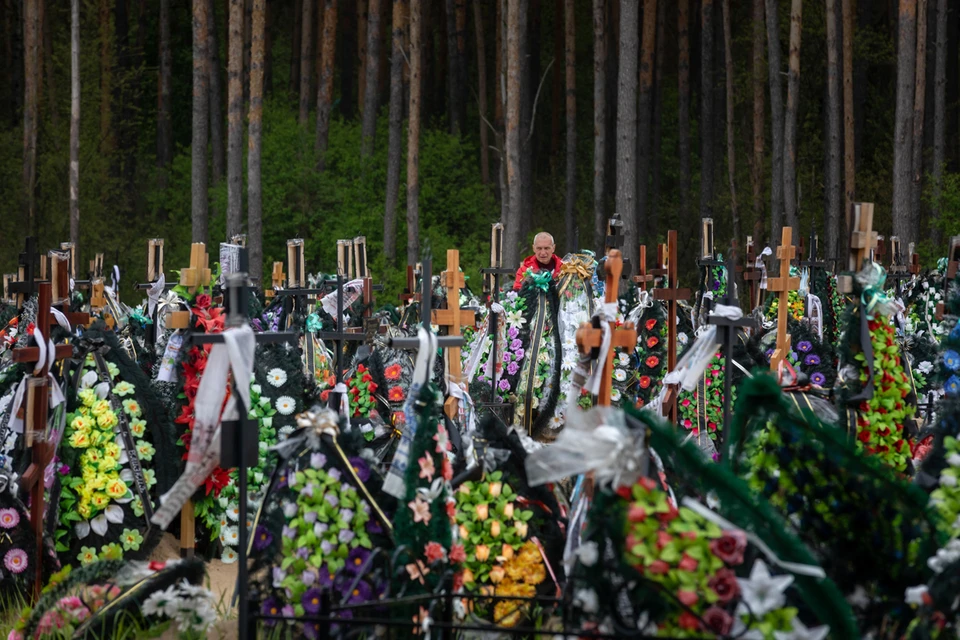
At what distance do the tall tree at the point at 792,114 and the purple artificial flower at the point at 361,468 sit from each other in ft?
68.8

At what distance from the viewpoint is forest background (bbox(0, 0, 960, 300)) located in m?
24.7

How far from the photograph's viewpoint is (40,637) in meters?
5.36

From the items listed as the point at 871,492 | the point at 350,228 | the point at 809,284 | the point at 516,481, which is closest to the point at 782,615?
the point at 871,492

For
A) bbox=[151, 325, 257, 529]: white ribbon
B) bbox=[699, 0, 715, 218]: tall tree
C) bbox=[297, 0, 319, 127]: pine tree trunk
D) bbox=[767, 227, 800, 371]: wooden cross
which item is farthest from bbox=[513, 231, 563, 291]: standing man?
bbox=[297, 0, 319, 127]: pine tree trunk

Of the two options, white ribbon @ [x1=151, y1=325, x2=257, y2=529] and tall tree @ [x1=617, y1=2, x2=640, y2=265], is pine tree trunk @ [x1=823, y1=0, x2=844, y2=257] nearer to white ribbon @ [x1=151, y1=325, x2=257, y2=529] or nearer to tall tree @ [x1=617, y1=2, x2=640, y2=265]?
tall tree @ [x1=617, y1=2, x2=640, y2=265]

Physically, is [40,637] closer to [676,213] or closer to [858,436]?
[858,436]

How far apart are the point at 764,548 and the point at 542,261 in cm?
855

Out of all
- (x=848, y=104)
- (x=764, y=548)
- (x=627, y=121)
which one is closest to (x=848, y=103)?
(x=848, y=104)

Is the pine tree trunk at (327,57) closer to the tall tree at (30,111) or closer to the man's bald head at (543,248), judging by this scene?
the tall tree at (30,111)

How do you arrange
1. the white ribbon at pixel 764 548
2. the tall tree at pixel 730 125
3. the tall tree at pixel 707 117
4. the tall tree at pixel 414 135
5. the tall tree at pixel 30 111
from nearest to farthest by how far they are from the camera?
the white ribbon at pixel 764 548 < the tall tree at pixel 414 135 < the tall tree at pixel 30 111 < the tall tree at pixel 730 125 < the tall tree at pixel 707 117

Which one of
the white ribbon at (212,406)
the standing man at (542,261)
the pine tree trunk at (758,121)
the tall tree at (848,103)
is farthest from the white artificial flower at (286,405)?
the pine tree trunk at (758,121)

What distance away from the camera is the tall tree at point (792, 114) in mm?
24750

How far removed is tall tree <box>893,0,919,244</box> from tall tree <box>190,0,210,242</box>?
11563mm

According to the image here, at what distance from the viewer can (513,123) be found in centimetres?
2062
